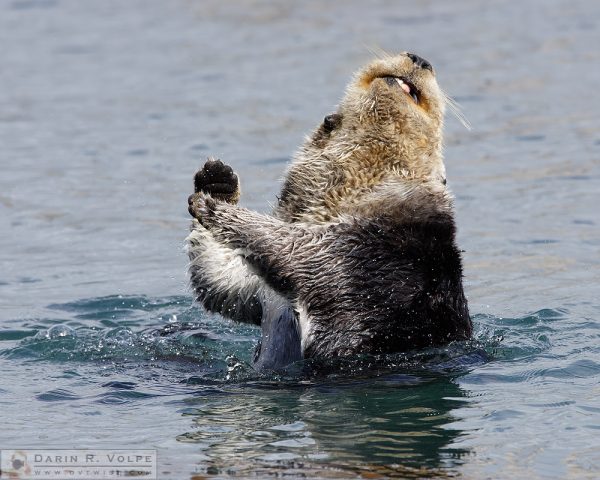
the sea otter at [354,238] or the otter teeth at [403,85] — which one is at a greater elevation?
the otter teeth at [403,85]

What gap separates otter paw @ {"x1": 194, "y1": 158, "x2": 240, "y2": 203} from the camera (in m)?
6.11

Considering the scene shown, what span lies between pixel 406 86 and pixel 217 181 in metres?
1.13

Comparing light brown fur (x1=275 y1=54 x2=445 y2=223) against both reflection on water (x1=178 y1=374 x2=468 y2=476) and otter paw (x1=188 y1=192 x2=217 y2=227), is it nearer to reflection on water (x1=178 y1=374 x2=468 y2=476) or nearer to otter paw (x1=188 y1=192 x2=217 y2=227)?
otter paw (x1=188 y1=192 x2=217 y2=227)

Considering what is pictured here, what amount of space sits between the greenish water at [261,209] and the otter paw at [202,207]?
2.71 ft

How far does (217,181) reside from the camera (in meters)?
6.13

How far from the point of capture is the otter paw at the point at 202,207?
19.4 ft

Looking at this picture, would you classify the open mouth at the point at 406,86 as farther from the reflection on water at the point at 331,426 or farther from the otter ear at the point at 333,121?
the reflection on water at the point at 331,426

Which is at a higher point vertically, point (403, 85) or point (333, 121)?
point (403, 85)

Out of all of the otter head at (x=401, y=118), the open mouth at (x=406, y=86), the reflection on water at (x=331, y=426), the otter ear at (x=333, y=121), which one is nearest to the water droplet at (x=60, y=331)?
the reflection on water at (x=331, y=426)

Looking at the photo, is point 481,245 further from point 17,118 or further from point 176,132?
point 17,118

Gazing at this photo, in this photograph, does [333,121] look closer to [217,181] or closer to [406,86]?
[406,86]

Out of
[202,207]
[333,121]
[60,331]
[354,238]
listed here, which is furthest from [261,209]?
[354,238]

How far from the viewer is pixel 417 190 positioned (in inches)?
231

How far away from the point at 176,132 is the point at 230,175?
5889 millimetres
